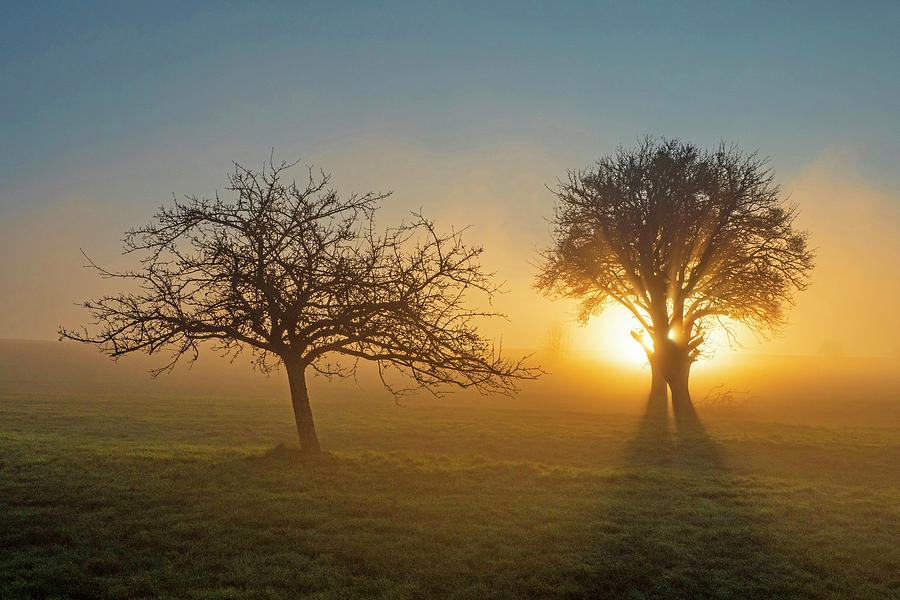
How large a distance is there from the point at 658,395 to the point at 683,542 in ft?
82.1

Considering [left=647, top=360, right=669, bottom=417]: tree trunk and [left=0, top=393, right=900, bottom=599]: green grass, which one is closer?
[left=0, top=393, right=900, bottom=599]: green grass

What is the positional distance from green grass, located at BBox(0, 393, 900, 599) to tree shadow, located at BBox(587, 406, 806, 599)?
1.9 inches

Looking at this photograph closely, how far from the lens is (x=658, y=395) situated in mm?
35531

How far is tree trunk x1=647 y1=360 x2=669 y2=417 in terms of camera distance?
34.2 m

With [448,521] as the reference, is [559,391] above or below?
above

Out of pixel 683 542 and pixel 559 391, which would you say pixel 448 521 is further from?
pixel 559 391

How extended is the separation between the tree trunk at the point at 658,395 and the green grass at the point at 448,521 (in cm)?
957

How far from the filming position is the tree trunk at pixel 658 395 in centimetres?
3416

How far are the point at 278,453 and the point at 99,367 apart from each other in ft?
286

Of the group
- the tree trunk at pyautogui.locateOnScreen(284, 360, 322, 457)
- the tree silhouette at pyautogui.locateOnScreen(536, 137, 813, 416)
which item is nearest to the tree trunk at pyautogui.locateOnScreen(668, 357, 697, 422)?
the tree silhouette at pyautogui.locateOnScreen(536, 137, 813, 416)

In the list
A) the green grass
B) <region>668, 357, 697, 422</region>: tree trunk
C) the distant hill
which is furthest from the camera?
the distant hill

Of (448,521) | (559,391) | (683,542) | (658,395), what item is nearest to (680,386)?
(658,395)

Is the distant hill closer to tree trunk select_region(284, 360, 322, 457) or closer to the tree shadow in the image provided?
the tree shadow

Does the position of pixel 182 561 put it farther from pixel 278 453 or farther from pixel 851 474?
pixel 851 474
